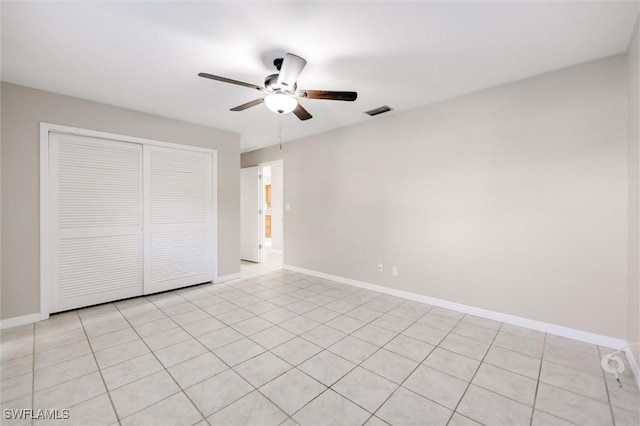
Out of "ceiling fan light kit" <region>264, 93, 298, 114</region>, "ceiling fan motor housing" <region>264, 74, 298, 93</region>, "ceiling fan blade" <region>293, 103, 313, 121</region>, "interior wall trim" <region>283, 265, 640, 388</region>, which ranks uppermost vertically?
"ceiling fan motor housing" <region>264, 74, 298, 93</region>

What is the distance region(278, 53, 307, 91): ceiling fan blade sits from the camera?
1995 millimetres

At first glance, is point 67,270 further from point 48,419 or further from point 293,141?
point 293,141

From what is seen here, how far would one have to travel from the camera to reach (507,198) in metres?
2.83

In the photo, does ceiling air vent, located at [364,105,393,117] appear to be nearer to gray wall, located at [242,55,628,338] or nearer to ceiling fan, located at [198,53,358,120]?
gray wall, located at [242,55,628,338]

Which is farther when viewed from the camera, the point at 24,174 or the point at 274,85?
the point at 24,174

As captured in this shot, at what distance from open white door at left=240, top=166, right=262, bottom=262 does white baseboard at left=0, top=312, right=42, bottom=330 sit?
3546 mm

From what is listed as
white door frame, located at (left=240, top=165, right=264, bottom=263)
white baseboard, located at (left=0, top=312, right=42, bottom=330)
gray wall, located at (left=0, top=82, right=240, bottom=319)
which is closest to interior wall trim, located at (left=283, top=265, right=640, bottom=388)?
white door frame, located at (left=240, top=165, right=264, bottom=263)

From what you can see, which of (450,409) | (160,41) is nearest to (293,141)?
(160,41)

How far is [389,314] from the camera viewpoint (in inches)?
123

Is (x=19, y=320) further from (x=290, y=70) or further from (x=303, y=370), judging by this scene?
(x=290, y=70)

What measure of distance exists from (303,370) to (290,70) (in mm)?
2328

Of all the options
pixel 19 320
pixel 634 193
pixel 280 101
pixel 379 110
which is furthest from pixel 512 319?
pixel 19 320

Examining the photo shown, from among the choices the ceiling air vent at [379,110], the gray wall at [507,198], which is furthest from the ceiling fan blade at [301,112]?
the ceiling air vent at [379,110]

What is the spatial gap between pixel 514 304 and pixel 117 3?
166 inches
